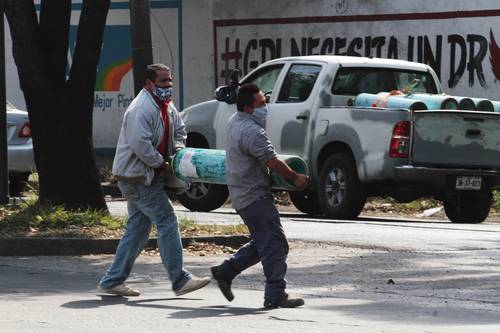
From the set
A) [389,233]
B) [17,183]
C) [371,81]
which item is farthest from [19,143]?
Result: [389,233]

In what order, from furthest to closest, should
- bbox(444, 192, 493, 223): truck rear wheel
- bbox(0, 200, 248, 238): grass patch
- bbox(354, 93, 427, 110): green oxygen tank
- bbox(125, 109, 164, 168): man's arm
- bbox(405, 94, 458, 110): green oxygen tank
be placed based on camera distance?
bbox(444, 192, 493, 223): truck rear wheel, bbox(405, 94, 458, 110): green oxygen tank, bbox(354, 93, 427, 110): green oxygen tank, bbox(0, 200, 248, 238): grass patch, bbox(125, 109, 164, 168): man's arm

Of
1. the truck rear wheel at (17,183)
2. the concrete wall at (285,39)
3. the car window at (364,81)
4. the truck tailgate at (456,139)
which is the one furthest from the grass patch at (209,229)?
the concrete wall at (285,39)

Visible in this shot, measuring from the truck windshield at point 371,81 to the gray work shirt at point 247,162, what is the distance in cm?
819

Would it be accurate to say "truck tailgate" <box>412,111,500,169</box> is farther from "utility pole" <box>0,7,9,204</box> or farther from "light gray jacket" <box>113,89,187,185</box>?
"light gray jacket" <box>113,89,187,185</box>

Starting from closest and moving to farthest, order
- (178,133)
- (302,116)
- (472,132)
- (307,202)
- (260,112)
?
1. (260,112)
2. (178,133)
3. (472,132)
4. (302,116)
5. (307,202)

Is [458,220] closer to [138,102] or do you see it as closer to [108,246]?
[108,246]

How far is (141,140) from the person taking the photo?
400 inches

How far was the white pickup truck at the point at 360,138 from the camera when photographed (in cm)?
1677

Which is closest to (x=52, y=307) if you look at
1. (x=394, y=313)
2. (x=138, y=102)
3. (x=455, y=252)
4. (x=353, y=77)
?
(x=138, y=102)

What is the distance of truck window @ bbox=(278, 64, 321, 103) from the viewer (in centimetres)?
1819

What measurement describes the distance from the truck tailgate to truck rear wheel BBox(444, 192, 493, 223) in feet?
2.23

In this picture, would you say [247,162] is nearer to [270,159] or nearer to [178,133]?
[270,159]

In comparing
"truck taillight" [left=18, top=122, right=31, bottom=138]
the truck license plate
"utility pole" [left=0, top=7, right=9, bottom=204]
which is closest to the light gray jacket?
the truck license plate

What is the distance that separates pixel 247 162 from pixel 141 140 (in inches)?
31.3
